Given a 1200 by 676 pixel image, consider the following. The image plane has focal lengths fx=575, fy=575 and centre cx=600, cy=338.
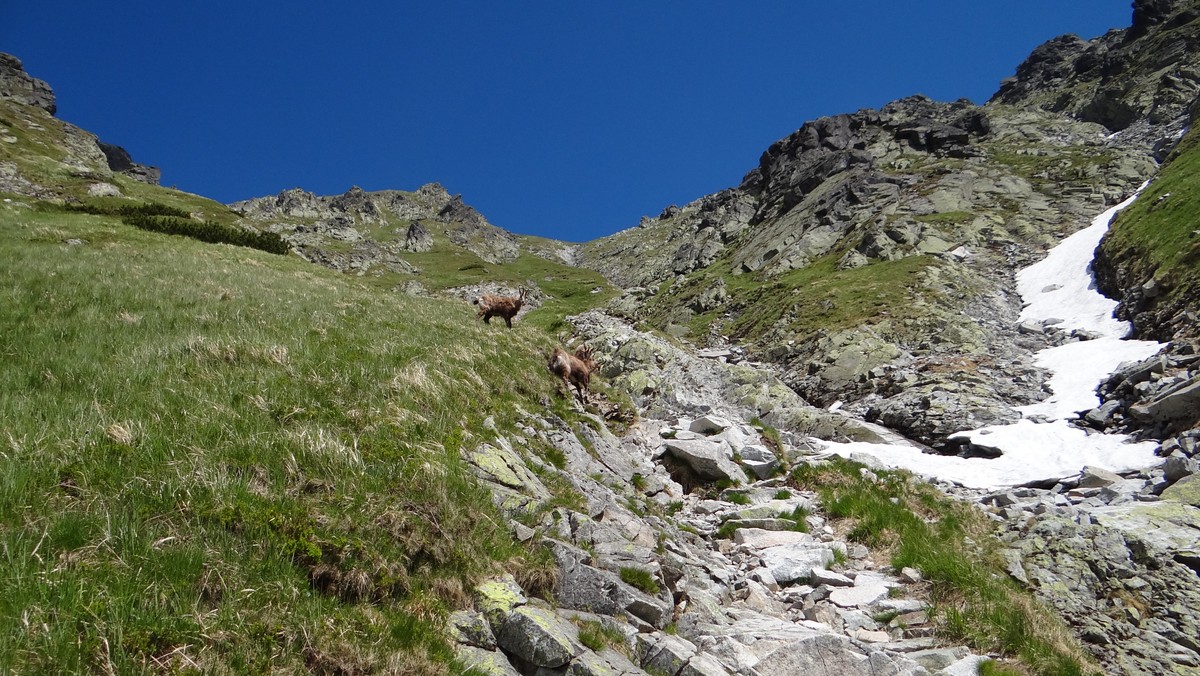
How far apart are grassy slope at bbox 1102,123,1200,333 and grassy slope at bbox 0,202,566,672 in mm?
38776

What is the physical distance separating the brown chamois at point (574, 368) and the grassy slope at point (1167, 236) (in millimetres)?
32902

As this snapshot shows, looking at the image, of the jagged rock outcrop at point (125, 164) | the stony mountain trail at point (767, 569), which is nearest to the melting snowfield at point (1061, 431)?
the stony mountain trail at point (767, 569)

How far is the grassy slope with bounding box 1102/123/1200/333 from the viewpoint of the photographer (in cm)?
3136

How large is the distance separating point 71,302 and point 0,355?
5.11 m

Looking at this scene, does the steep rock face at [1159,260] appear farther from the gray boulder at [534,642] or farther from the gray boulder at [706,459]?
the gray boulder at [534,642]

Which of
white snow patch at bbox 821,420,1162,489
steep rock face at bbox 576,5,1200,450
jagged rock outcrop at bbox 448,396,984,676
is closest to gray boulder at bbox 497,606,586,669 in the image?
jagged rock outcrop at bbox 448,396,984,676

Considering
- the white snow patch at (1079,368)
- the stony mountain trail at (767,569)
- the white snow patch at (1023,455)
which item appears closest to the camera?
the stony mountain trail at (767,569)

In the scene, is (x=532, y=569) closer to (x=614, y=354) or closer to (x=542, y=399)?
(x=542, y=399)

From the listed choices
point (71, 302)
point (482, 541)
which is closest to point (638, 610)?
point (482, 541)

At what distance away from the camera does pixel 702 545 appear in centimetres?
1178

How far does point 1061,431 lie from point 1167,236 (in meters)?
25.1

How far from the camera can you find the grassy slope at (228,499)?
3.86 metres

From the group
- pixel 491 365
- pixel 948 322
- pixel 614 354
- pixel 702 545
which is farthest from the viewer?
pixel 948 322

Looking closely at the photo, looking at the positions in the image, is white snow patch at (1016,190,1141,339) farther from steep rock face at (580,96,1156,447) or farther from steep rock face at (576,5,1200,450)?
steep rock face at (576,5,1200,450)
